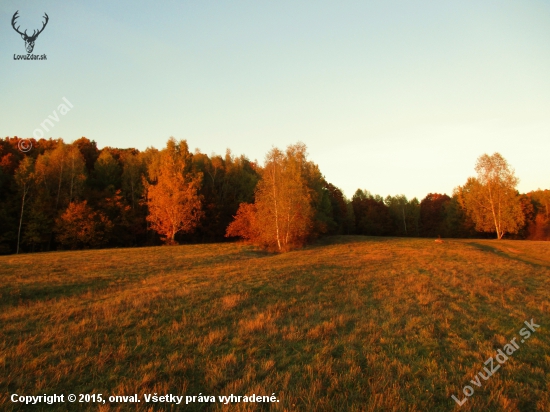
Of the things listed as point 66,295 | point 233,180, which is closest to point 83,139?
point 233,180

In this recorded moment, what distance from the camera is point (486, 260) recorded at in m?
25.7

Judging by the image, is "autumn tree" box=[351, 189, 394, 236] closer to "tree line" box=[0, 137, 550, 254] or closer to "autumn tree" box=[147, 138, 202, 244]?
"tree line" box=[0, 137, 550, 254]

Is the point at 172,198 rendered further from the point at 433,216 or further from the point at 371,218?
the point at 433,216

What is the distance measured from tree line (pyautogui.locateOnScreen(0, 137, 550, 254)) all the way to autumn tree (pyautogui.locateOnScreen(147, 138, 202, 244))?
148 millimetres

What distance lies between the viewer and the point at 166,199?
140ft

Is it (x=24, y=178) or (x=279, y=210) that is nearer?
(x=279, y=210)

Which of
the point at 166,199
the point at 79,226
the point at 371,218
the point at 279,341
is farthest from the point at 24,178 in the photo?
the point at 371,218

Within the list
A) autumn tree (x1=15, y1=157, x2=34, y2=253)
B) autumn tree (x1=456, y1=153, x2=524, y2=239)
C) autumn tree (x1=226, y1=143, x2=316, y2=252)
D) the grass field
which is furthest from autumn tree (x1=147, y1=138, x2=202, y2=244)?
autumn tree (x1=456, y1=153, x2=524, y2=239)

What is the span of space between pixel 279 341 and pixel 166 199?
126 ft

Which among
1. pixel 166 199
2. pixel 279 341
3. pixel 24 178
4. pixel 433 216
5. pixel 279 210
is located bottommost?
pixel 279 341

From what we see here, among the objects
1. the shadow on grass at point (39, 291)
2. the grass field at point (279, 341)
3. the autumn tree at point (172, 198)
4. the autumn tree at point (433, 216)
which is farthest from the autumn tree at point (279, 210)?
the autumn tree at point (433, 216)

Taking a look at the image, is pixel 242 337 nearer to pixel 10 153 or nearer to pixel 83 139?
pixel 10 153

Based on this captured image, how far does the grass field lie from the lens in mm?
5531

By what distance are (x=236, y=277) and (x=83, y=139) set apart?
6346cm
